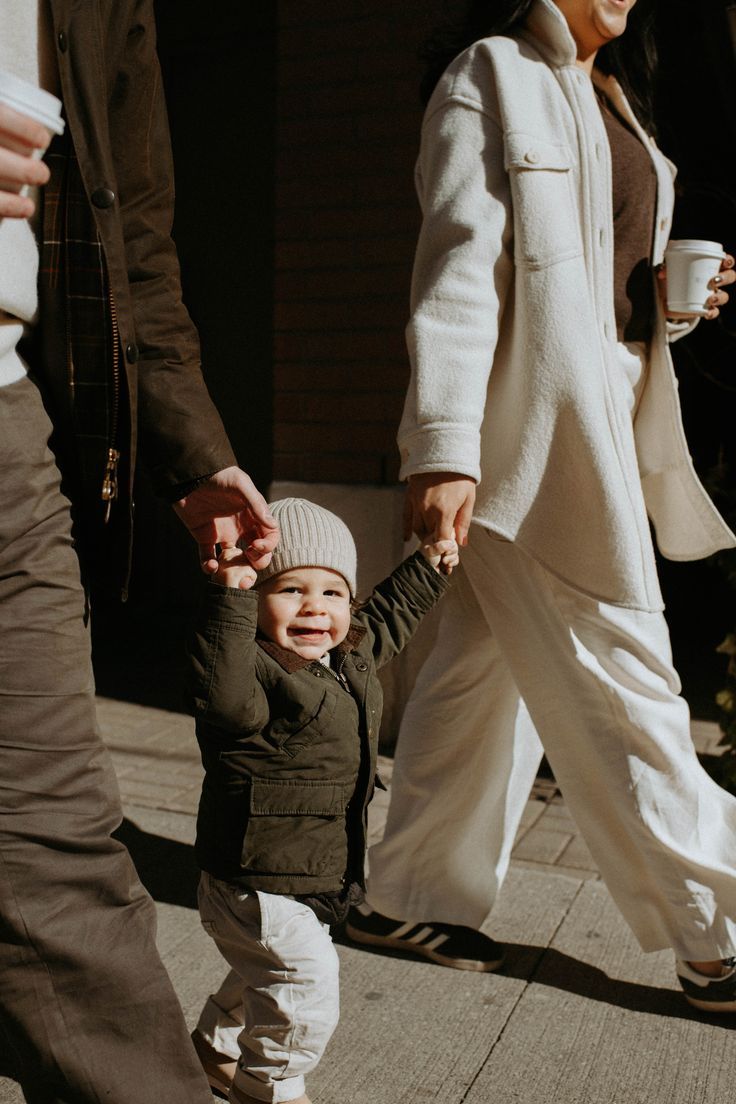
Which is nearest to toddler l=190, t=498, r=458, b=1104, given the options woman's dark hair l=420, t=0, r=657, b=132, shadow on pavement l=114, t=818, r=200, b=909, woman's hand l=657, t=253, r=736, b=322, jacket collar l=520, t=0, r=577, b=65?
shadow on pavement l=114, t=818, r=200, b=909

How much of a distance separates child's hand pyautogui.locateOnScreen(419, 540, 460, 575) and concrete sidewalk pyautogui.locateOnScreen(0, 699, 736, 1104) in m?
1.04

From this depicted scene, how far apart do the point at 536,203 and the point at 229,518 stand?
105cm

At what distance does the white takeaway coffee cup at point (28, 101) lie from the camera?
4.57 feet

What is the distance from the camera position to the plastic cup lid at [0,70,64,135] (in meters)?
1.39

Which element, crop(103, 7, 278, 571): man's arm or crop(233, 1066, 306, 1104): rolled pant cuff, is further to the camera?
crop(233, 1066, 306, 1104): rolled pant cuff

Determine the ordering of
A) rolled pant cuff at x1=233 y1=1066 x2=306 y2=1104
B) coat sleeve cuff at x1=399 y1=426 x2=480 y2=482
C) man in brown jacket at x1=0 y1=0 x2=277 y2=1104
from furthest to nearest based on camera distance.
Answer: coat sleeve cuff at x1=399 y1=426 x2=480 y2=482 → rolled pant cuff at x1=233 y1=1066 x2=306 y2=1104 → man in brown jacket at x1=0 y1=0 x2=277 y2=1104

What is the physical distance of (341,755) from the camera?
2236 mm

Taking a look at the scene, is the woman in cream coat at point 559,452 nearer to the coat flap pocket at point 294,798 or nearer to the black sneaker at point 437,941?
the black sneaker at point 437,941

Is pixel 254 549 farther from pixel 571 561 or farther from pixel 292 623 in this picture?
pixel 571 561

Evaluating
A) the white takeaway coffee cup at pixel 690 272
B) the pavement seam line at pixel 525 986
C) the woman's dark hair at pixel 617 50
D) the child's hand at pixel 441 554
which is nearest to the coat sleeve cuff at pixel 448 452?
the child's hand at pixel 441 554

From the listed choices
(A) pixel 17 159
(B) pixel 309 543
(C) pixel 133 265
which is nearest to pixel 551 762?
(B) pixel 309 543

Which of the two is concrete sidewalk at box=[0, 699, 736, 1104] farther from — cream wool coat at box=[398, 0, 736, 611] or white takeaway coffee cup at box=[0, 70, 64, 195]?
white takeaway coffee cup at box=[0, 70, 64, 195]

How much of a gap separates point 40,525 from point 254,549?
15.9 inches

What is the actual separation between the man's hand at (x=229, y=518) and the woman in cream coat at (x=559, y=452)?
22.8 inches
